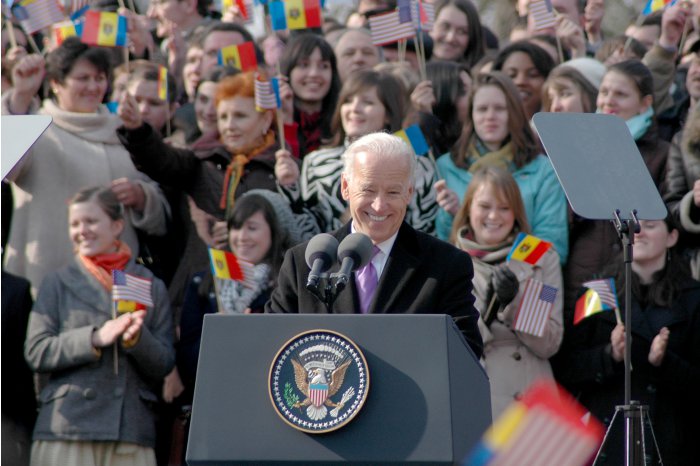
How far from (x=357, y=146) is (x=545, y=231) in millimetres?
3202

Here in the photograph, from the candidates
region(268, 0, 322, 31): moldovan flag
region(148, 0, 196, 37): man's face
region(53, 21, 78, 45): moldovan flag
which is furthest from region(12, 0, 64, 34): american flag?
region(268, 0, 322, 31): moldovan flag

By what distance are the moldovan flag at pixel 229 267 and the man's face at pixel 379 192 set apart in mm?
2789

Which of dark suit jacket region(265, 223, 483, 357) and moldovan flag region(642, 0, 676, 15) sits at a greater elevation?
moldovan flag region(642, 0, 676, 15)

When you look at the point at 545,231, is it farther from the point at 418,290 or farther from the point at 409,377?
the point at 409,377

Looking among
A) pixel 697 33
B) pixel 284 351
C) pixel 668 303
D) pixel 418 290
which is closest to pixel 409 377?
pixel 284 351

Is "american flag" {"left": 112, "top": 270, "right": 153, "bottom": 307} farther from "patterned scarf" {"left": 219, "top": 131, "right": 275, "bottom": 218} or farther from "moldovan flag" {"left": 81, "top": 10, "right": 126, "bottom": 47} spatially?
"moldovan flag" {"left": 81, "top": 10, "right": 126, "bottom": 47}

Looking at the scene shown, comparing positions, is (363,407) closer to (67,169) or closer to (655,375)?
(655,375)

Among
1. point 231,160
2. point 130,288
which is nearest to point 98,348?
point 130,288

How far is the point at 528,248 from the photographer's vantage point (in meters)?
7.33

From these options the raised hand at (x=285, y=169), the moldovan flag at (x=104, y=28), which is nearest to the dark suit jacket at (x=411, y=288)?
the raised hand at (x=285, y=169)

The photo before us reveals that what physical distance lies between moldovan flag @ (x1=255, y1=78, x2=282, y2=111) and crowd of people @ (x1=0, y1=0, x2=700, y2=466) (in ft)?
0.51

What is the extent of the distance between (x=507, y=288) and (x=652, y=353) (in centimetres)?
85

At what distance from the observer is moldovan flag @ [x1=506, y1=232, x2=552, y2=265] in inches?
288

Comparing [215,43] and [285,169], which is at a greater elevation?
[215,43]
